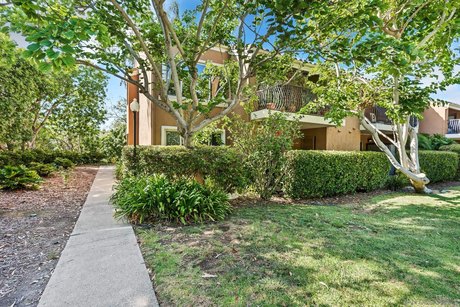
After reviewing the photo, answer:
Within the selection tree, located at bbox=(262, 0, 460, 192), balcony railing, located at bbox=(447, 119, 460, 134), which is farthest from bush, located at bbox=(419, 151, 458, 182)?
balcony railing, located at bbox=(447, 119, 460, 134)

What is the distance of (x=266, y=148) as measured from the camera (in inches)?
277

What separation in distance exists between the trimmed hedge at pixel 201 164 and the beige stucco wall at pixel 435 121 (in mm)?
24217

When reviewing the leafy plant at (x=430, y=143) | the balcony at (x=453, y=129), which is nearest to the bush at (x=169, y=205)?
the leafy plant at (x=430, y=143)

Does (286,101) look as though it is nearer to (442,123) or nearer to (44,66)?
(44,66)

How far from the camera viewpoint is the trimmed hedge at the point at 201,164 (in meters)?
6.63

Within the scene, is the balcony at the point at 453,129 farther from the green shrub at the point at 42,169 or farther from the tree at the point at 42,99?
the green shrub at the point at 42,169

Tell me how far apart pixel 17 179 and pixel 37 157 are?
288 inches

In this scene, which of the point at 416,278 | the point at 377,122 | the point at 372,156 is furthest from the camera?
the point at 377,122

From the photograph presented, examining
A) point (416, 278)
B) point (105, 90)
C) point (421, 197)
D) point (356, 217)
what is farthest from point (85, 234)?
point (105, 90)

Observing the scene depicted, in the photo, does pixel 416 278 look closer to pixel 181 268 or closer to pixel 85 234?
pixel 181 268

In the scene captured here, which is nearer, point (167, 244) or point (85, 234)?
point (167, 244)

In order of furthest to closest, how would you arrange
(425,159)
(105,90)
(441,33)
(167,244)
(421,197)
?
(105,90) < (425,159) < (421,197) < (441,33) < (167,244)

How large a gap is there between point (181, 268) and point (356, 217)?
4.63 m

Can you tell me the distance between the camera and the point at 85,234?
14.2ft
